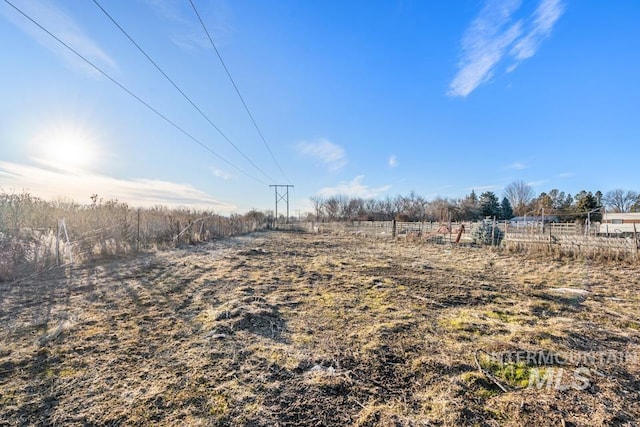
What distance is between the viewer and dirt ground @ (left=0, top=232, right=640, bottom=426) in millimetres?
1875

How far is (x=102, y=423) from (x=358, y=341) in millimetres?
2188

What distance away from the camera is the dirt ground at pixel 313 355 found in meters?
1.88

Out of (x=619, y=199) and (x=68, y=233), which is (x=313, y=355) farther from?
(x=619, y=199)

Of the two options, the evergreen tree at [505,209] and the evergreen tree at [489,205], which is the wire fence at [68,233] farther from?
the evergreen tree at [505,209]

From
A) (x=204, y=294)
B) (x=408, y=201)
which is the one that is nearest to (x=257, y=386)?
(x=204, y=294)

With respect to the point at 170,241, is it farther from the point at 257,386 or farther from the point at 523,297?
the point at 523,297

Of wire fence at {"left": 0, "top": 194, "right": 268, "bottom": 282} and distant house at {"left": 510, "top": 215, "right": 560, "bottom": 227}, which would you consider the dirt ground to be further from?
distant house at {"left": 510, "top": 215, "right": 560, "bottom": 227}

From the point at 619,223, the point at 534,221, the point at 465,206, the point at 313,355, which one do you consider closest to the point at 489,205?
the point at 465,206

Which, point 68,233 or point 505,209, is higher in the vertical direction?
point 505,209

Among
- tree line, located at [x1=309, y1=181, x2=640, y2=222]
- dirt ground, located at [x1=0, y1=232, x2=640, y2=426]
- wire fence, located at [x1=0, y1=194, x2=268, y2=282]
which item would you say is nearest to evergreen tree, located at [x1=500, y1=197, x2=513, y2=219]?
tree line, located at [x1=309, y1=181, x2=640, y2=222]

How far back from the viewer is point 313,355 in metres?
2.64

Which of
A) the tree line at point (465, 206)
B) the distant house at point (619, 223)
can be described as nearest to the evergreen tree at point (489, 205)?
the tree line at point (465, 206)

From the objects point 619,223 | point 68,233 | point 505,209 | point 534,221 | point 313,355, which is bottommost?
point 313,355

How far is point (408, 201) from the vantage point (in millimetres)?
59719
